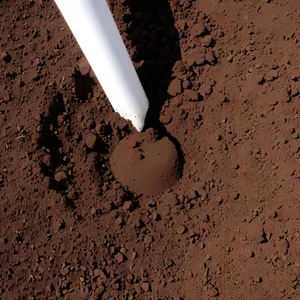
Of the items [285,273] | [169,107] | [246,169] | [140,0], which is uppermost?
[140,0]

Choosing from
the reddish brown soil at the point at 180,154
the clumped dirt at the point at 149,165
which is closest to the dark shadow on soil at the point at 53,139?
the reddish brown soil at the point at 180,154

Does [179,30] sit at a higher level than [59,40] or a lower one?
lower

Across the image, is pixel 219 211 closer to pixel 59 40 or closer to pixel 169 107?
pixel 169 107

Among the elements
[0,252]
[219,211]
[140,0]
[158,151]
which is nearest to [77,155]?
[158,151]

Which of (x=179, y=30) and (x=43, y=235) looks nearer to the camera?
(x=43, y=235)

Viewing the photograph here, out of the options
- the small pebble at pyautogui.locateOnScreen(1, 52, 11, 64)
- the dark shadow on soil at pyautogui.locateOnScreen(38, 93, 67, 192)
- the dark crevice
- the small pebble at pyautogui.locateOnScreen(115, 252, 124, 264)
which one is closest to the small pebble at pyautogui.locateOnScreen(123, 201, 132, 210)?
the small pebble at pyautogui.locateOnScreen(115, 252, 124, 264)

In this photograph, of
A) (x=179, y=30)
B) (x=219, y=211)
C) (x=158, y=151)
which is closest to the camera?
(x=219, y=211)

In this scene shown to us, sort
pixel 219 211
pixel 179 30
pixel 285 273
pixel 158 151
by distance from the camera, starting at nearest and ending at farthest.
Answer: pixel 285 273 < pixel 219 211 < pixel 158 151 < pixel 179 30
